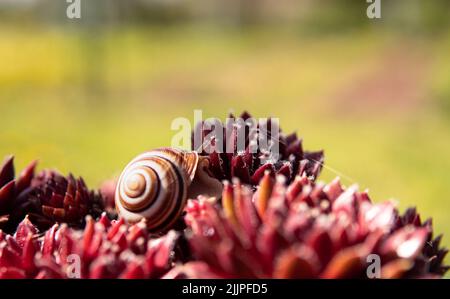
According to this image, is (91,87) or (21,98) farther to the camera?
(91,87)

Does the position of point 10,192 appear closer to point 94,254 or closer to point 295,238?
point 94,254

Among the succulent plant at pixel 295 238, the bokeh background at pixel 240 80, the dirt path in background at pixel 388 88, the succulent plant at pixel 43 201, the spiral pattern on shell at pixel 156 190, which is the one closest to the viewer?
the succulent plant at pixel 295 238

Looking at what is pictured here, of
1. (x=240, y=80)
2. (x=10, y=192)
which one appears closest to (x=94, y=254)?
(x=10, y=192)

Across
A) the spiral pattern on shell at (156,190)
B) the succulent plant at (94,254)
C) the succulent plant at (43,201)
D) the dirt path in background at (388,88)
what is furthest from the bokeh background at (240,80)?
the succulent plant at (94,254)

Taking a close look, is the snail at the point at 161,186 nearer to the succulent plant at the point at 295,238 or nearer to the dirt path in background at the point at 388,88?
the succulent plant at the point at 295,238

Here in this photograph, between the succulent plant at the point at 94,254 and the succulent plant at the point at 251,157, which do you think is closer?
the succulent plant at the point at 94,254

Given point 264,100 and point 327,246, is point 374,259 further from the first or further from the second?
point 264,100

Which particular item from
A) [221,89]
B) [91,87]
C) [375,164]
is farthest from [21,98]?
[375,164]

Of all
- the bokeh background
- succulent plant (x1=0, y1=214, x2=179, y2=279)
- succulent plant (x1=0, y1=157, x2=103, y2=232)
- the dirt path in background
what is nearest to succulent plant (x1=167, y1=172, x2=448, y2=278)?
succulent plant (x1=0, y1=214, x2=179, y2=279)
